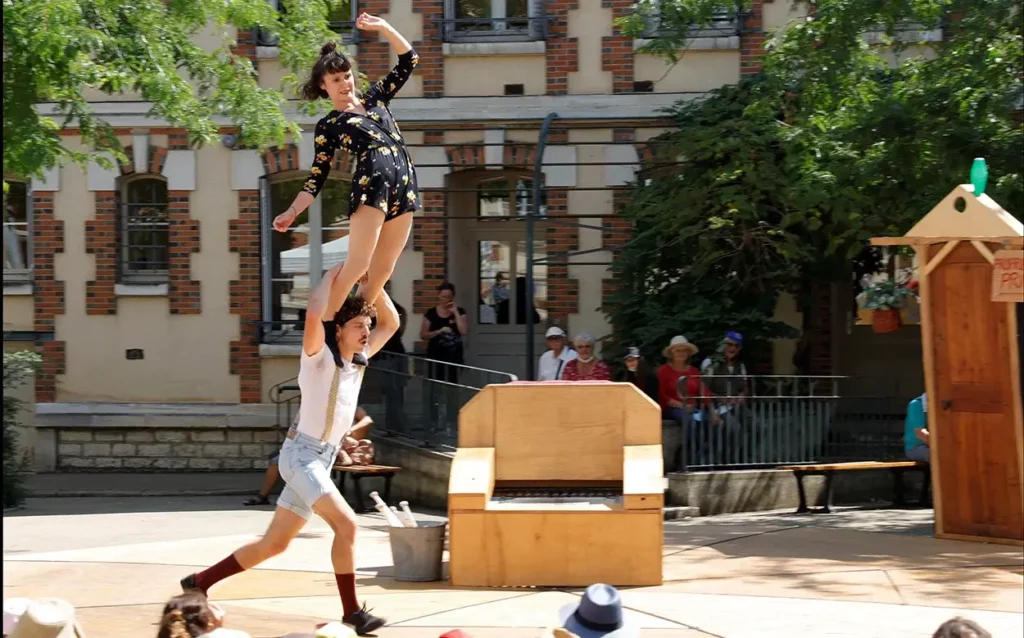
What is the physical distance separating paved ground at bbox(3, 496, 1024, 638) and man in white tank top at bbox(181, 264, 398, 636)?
1.18 ft

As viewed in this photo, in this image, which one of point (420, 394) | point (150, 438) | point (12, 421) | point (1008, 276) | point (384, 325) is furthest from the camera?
point (150, 438)

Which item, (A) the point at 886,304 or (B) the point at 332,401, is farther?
(A) the point at 886,304

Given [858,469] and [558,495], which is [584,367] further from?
[558,495]

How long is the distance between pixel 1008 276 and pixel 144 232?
36.2ft

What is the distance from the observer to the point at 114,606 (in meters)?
7.48

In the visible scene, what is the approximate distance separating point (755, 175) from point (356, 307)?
8613 mm

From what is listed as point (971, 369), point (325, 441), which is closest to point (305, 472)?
point (325, 441)

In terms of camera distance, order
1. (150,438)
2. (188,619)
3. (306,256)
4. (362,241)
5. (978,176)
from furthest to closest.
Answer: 1. (150,438)
2. (306,256)
3. (978,176)
4. (362,241)
5. (188,619)

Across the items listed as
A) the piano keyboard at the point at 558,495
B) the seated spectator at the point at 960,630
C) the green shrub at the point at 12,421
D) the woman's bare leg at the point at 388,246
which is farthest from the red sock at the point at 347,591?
the green shrub at the point at 12,421

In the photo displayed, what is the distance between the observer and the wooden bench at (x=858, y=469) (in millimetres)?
12422

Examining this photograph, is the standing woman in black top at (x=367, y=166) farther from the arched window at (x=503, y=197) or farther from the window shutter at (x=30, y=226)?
the window shutter at (x=30, y=226)

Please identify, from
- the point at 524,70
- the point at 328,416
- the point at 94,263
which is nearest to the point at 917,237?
the point at 328,416

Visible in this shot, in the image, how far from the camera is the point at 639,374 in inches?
535

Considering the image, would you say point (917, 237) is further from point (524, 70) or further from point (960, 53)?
point (524, 70)
